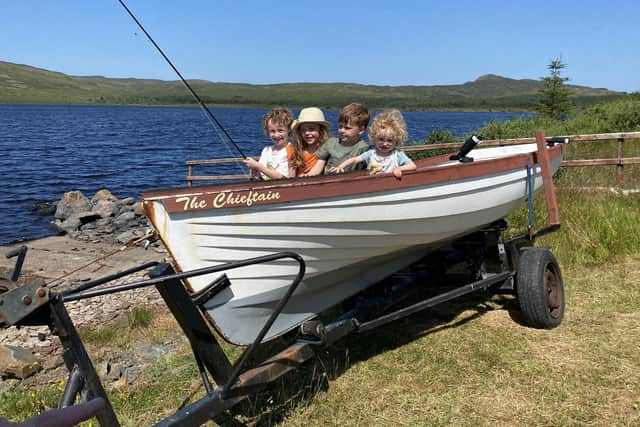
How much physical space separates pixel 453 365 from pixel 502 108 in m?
197

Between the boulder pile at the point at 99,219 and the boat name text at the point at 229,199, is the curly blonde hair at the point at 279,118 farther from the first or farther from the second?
the boulder pile at the point at 99,219

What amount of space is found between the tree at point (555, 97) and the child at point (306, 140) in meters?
37.1

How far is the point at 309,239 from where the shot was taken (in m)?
3.72

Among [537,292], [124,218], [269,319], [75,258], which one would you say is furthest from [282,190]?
[124,218]

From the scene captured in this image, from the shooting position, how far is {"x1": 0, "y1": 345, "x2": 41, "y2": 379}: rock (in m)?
5.75

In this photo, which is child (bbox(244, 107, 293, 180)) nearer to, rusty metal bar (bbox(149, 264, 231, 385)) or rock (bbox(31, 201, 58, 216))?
rusty metal bar (bbox(149, 264, 231, 385))

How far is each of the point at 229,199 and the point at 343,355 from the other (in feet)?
7.22

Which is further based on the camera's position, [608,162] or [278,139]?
[608,162]

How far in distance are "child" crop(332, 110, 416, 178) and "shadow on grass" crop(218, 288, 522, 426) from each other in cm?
142

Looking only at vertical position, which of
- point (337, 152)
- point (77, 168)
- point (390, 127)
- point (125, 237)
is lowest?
→ point (125, 237)

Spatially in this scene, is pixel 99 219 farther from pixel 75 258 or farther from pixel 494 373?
pixel 494 373

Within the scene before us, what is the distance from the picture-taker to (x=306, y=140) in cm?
485

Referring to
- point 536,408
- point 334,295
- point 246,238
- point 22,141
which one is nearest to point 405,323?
point 334,295

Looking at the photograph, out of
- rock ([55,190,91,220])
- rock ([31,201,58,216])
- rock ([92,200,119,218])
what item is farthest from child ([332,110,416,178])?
rock ([31,201,58,216])
